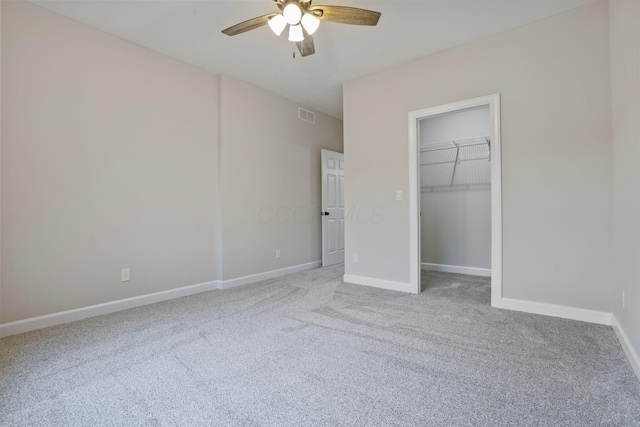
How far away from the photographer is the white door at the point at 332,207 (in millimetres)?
5121

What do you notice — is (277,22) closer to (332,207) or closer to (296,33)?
(296,33)

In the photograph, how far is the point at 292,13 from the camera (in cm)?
206

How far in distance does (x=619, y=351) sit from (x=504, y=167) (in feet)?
5.27

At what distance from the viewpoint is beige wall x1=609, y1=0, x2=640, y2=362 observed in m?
1.74

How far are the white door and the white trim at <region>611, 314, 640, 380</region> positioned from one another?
351 centimetres

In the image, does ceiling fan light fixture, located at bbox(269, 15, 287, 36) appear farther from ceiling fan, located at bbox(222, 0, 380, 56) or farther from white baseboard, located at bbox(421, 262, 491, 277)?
white baseboard, located at bbox(421, 262, 491, 277)

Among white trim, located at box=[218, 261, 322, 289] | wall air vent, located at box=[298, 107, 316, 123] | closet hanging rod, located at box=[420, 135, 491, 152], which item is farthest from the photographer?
wall air vent, located at box=[298, 107, 316, 123]

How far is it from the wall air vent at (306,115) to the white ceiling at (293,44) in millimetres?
986

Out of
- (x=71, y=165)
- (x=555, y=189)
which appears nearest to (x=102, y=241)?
(x=71, y=165)

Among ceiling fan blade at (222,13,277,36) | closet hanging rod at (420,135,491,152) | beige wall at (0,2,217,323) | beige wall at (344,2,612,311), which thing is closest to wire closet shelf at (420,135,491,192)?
closet hanging rod at (420,135,491,152)

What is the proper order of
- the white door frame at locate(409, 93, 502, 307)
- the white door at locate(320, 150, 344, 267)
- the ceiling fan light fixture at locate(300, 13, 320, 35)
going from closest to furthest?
the ceiling fan light fixture at locate(300, 13, 320, 35)
the white door frame at locate(409, 93, 502, 307)
the white door at locate(320, 150, 344, 267)

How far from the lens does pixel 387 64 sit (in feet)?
11.6

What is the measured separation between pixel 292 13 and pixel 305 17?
0.12 m

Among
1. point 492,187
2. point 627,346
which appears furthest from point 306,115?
point 627,346
